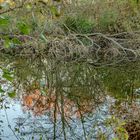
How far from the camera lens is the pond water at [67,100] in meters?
Answer: 5.64

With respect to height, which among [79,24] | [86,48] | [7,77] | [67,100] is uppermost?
[79,24]

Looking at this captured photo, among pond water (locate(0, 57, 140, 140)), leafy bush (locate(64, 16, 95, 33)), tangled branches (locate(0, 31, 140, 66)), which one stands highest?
leafy bush (locate(64, 16, 95, 33))

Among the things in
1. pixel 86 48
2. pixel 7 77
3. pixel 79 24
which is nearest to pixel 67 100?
pixel 86 48

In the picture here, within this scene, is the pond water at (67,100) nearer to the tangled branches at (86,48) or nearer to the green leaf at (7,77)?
the tangled branches at (86,48)

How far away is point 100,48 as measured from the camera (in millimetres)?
11945

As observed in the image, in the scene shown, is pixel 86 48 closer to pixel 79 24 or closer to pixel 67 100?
pixel 79 24

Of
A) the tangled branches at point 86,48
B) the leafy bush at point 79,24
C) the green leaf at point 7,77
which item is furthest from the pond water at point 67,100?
the green leaf at point 7,77

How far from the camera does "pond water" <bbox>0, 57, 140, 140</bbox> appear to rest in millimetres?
5637

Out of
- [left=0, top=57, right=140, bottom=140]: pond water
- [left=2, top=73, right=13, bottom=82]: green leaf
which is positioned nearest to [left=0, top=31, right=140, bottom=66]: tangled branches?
[left=0, top=57, right=140, bottom=140]: pond water

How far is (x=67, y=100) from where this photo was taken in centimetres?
747

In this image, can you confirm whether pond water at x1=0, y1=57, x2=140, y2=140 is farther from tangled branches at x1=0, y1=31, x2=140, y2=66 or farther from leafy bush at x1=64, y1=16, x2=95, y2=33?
leafy bush at x1=64, y1=16, x2=95, y2=33

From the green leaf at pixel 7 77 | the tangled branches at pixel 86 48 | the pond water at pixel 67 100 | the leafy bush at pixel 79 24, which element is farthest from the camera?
the leafy bush at pixel 79 24

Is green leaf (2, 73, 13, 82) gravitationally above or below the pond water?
below

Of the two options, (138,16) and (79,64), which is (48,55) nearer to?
(79,64)
